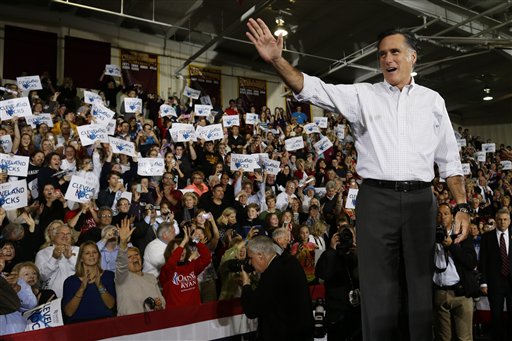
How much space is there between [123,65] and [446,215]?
1192 centimetres

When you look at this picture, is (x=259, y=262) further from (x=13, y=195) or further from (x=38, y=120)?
(x=38, y=120)

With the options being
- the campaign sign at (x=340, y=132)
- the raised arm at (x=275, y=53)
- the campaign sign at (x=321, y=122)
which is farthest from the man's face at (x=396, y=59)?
the campaign sign at (x=340, y=132)

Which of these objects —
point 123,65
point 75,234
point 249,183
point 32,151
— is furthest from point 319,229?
point 123,65

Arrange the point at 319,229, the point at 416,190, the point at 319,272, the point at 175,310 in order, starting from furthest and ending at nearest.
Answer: the point at 319,229 → the point at 319,272 → the point at 175,310 → the point at 416,190

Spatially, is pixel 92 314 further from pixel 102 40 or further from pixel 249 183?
pixel 102 40

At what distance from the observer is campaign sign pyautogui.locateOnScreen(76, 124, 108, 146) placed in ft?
25.6

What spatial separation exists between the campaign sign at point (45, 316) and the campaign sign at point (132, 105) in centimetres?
665

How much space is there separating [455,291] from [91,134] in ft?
18.4

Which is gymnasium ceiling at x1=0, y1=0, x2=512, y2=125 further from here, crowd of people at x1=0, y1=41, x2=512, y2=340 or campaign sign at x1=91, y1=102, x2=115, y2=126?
crowd of people at x1=0, y1=41, x2=512, y2=340

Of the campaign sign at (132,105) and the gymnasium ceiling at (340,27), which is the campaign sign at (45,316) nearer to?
the campaign sign at (132,105)

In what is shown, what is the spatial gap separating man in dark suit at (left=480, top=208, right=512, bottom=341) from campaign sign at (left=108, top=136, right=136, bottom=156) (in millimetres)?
5384

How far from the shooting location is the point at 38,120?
8.52m

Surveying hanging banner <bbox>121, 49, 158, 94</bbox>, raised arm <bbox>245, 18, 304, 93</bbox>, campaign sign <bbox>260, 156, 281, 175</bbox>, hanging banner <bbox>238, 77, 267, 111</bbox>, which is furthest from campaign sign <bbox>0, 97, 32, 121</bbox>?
hanging banner <bbox>238, 77, 267, 111</bbox>

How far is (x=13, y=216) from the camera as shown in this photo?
6105 mm
